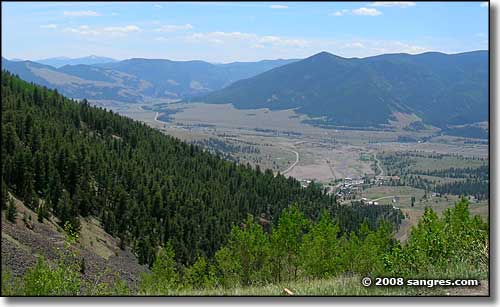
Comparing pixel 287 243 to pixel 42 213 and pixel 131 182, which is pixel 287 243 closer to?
pixel 42 213

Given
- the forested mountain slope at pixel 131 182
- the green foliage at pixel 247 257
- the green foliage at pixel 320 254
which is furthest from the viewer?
the forested mountain slope at pixel 131 182

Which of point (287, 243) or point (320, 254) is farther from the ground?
point (320, 254)

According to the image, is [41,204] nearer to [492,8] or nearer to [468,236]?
[468,236]

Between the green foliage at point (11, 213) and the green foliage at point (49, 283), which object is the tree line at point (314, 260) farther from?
the green foliage at point (11, 213)

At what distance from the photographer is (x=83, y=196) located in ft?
126

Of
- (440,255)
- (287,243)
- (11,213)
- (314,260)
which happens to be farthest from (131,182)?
(440,255)

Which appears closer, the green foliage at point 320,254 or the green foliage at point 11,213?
the green foliage at point 320,254

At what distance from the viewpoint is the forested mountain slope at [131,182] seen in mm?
36906

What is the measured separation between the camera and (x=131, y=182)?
51.1m

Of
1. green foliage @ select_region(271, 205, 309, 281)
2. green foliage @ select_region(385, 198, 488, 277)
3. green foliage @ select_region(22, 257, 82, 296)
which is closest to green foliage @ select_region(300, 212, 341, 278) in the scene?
green foliage @ select_region(271, 205, 309, 281)

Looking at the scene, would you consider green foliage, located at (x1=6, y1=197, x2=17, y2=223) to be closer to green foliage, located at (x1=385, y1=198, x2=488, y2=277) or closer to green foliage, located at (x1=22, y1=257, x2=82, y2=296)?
green foliage, located at (x1=22, y1=257, x2=82, y2=296)

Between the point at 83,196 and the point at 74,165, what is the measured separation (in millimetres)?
4729

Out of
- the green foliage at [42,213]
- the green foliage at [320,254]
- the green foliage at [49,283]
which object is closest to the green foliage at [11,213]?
the green foliage at [42,213]

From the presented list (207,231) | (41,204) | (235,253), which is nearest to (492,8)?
(235,253)
